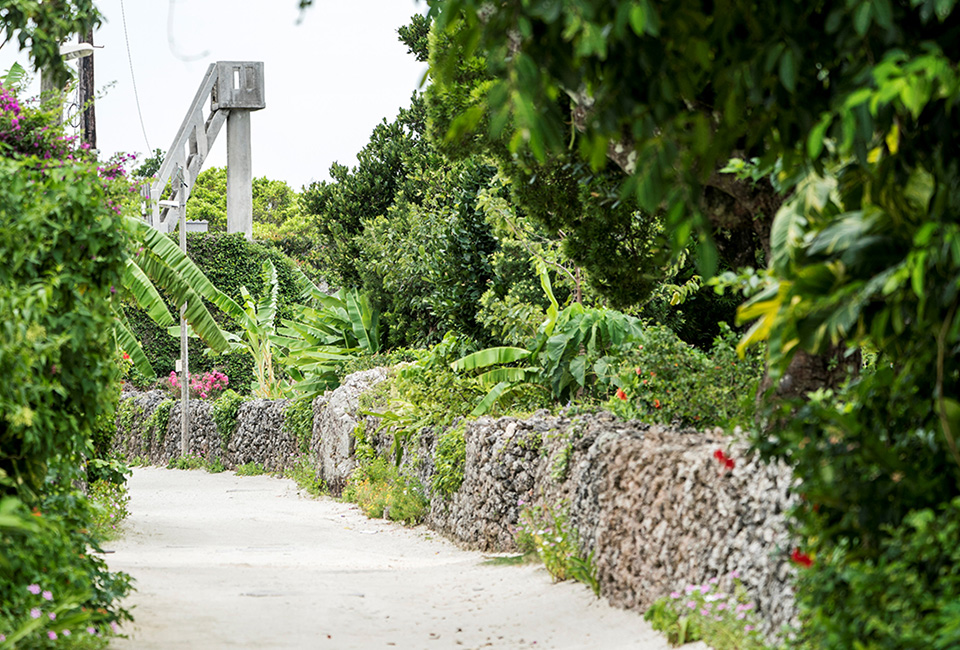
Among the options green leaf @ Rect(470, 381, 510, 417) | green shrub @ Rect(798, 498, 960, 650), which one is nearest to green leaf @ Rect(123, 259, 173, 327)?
green leaf @ Rect(470, 381, 510, 417)

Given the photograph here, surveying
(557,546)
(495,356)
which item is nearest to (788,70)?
(557,546)

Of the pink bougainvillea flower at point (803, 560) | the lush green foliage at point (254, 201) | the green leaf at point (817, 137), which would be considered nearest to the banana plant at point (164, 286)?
the pink bougainvillea flower at point (803, 560)

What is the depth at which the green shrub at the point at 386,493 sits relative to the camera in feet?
44.8

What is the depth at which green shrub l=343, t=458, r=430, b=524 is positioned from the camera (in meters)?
13.7

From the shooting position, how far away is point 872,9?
322 cm

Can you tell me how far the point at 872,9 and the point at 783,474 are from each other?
254 centimetres

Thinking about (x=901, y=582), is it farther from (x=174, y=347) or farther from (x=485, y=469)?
(x=174, y=347)

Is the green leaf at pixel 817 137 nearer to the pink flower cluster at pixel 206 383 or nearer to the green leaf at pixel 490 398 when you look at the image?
the green leaf at pixel 490 398

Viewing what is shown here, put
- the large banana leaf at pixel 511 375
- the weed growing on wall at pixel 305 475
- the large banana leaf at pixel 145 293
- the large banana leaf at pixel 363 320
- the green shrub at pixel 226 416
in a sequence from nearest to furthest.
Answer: the large banana leaf at pixel 511 375 < the large banana leaf at pixel 145 293 < the weed growing on wall at pixel 305 475 < the large banana leaf at pixel 363 320 < the green shrub at pixel 226 416

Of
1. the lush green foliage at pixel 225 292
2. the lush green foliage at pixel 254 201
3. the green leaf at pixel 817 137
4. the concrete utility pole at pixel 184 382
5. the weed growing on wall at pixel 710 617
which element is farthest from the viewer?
the lush green foliage at pixel 254 201

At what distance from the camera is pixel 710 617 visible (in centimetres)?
534

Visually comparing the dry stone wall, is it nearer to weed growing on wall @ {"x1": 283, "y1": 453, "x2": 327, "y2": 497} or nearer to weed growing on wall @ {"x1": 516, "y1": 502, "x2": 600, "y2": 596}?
weed growing on wall @ {"x1": 516, "y1": 502, "x2": 600, "y2": 596}

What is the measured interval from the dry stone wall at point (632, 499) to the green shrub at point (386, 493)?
0.30 meters

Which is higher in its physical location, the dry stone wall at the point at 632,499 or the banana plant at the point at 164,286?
the banana plant at the point at 164,286
